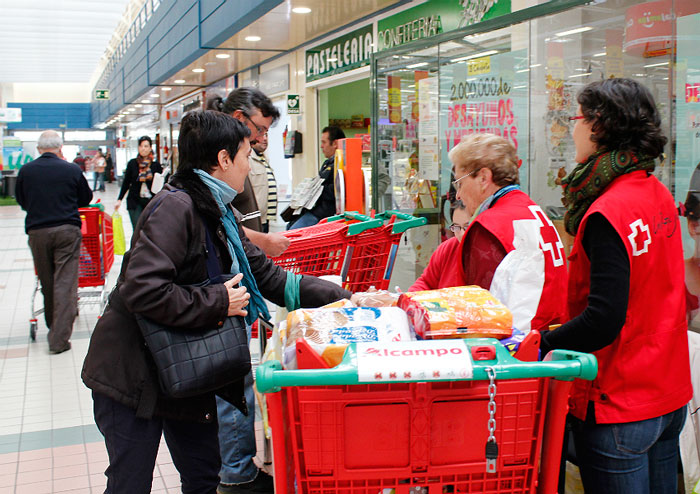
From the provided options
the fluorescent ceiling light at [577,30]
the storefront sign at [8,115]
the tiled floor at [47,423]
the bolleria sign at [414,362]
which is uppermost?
the storefront sign at [8,115]

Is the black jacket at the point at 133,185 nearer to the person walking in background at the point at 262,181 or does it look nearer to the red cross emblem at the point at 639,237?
the person walking in background at the point at 262,181

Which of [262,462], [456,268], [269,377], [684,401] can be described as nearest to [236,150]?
[456,268]

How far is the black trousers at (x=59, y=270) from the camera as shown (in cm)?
604

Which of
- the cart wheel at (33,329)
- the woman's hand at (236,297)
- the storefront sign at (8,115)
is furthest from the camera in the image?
the storefront sign at (8,115)

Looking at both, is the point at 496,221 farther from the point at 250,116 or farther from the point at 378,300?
the point at 250,116

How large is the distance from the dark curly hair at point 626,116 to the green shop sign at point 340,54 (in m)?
6.30

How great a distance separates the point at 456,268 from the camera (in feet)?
7.74

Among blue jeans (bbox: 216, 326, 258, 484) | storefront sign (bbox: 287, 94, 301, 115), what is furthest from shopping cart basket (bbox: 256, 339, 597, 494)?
storefront sign (bbox: 287, 94, 301, 115)

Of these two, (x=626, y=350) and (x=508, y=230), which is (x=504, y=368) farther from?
(x=508, y=230)

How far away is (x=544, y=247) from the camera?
217cm

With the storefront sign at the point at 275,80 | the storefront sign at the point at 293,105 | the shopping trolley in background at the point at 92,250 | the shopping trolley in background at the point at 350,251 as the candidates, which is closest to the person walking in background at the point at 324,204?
the shopping trolley in background at the point at 92,250

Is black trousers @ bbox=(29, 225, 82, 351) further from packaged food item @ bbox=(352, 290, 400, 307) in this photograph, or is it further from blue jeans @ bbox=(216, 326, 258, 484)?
packaged food item @ bbox=(352, 290, 400, 307)

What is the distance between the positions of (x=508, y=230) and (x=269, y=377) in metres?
1.09

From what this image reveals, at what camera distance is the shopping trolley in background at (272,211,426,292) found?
297cm
